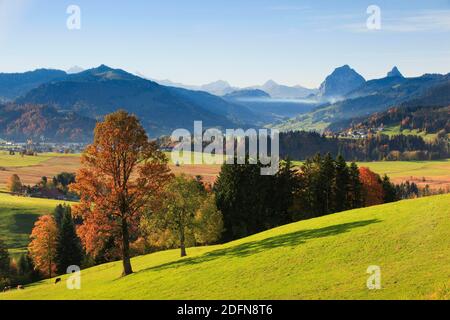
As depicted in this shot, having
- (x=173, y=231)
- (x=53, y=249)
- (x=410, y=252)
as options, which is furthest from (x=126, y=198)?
(x=53, y=249)

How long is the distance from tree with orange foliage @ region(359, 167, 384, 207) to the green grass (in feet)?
374

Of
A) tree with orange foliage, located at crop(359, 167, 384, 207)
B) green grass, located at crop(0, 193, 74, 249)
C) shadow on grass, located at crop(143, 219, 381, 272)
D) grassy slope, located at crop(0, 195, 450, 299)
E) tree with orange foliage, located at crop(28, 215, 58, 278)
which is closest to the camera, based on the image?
grassy slope, located at crop(0, 195, 450, 299)

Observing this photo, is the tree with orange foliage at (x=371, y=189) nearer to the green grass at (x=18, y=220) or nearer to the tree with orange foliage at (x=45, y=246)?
the tree with orange foliage at (x=45, y=246)

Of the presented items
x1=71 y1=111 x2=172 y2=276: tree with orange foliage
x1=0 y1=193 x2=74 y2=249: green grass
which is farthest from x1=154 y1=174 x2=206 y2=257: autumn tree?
x1=0 y1=193 x2=74 y2=249: green grass

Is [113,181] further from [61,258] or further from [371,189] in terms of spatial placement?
[371,189]

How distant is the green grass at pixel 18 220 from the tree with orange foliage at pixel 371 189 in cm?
11404

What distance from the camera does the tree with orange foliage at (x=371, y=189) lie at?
110500 mm

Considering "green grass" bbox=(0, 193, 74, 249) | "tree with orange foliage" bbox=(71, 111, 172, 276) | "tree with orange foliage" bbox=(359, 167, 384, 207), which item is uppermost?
"tree with orange foliage" bbox=(71, 111, 172, 276)

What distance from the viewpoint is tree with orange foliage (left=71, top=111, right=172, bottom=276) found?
48312mm

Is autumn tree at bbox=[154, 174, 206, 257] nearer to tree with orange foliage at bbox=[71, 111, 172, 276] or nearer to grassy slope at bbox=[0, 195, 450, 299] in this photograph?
tree with orange foliage at bbox=[71, 111, 172, 276]

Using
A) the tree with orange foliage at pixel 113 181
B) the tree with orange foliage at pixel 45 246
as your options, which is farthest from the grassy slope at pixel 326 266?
the tree with orange foliage at pixel 45 246

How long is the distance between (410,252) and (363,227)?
970cm
